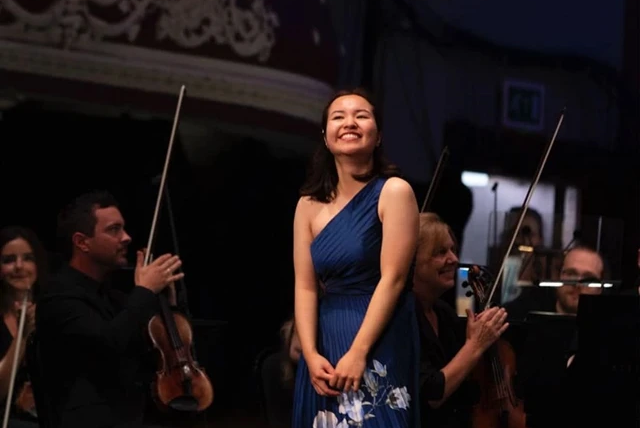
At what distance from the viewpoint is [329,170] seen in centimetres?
252

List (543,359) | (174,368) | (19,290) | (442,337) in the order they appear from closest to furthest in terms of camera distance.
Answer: (442,337), (174,368), (543,359), (19,290)

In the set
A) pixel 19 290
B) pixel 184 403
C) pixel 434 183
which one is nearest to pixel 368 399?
pixel 184 403

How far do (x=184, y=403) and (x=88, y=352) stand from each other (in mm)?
330

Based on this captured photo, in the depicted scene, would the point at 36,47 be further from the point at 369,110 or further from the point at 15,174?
the point at 369,110

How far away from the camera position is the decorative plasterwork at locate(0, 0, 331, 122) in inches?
149

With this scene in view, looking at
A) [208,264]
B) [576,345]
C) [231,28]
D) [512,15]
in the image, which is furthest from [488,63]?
[576,345]

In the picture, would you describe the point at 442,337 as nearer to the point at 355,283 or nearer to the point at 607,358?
the point at 607,358

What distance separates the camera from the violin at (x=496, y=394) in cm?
→ 301

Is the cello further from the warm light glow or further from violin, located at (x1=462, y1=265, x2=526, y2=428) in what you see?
the warm light glow

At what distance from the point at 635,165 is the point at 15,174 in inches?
91.0

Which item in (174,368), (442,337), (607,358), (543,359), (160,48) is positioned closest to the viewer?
(607,358)

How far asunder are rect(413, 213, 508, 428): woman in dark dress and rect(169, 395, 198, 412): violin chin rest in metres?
0.67

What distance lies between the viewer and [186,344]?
10.8 feet

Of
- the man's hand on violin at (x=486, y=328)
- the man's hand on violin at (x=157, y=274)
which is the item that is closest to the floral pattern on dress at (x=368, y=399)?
the man's hand on violin at (x=486, y=328)
